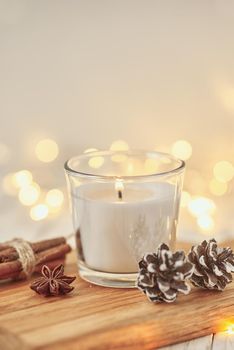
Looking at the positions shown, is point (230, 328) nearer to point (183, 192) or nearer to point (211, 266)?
point (211, 266)

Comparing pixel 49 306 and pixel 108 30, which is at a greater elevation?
pixel 108 30

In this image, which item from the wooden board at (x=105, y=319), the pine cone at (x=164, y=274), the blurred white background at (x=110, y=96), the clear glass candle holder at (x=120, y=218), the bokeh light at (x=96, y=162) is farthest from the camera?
the blurred white background at (x=110, y=96)

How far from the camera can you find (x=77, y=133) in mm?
1881

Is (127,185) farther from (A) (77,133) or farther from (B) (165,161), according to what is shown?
(A) (77,133)

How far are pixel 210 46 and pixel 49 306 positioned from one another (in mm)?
836

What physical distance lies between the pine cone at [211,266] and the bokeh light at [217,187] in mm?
664

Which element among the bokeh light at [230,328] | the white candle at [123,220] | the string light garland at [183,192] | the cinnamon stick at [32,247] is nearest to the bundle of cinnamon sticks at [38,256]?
the cinnamon stick at [32,247]

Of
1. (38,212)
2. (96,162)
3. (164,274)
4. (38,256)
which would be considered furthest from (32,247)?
(38,212)

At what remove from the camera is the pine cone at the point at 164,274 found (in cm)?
111

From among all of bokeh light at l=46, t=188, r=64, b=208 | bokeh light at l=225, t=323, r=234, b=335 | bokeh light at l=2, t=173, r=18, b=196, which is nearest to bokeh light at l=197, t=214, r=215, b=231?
bokeh light at l=46, t=188, r=64, b=208

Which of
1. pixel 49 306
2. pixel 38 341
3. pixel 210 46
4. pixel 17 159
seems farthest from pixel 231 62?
pixel 38 341

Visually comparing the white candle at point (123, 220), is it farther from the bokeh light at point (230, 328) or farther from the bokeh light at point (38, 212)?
the bokeh light at point (38, 212)

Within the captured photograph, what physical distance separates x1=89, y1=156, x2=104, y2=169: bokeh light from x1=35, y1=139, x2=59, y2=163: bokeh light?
1.65ft

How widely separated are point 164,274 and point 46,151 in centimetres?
86
